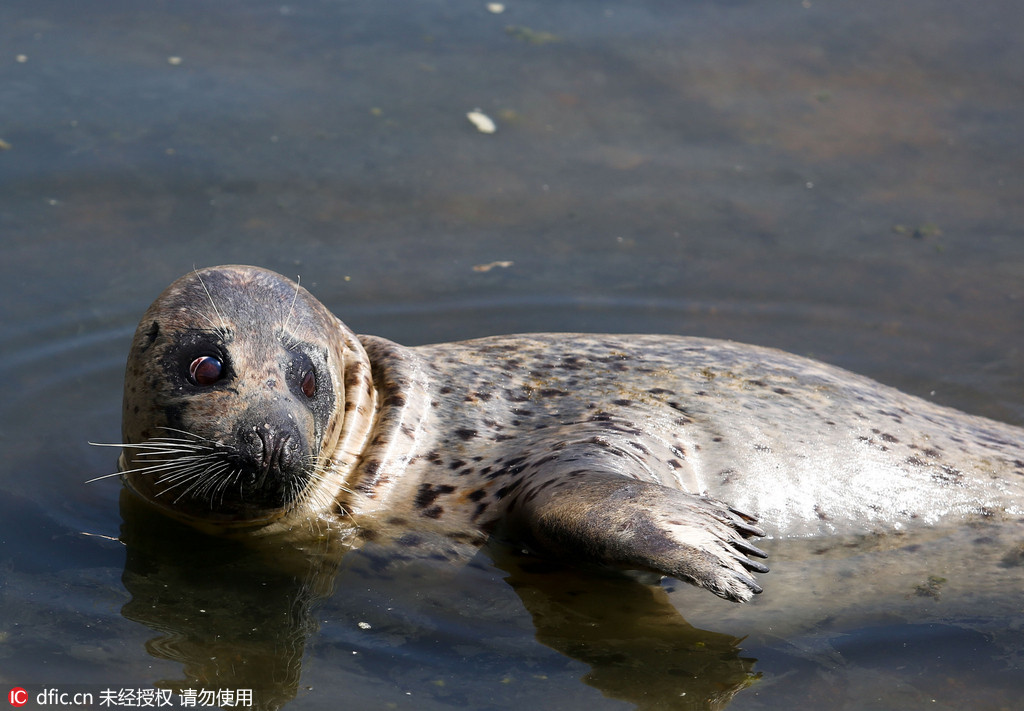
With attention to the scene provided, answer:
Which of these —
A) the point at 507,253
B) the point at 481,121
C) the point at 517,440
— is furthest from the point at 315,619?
the point at 481,121

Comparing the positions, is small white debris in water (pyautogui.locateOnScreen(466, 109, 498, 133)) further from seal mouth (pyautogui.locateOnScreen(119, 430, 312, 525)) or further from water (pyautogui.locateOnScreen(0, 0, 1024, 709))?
seal mouth (pyautogui.locateOnScreen(119, 430, 312, 525))

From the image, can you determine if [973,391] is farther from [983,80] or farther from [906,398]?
[983,80]

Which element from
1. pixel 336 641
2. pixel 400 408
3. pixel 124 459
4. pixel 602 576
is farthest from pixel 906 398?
pixel 124 459

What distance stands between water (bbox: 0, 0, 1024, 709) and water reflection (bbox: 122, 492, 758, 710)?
0.02 m

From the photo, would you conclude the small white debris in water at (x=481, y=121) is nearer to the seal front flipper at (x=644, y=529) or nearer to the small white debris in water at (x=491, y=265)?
the small white debris in water at (x=491, y=265)

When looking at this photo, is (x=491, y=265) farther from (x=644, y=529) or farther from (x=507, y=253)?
(x=644, y=529)

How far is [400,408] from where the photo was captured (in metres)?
5.64

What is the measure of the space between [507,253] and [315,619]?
11.5 feet

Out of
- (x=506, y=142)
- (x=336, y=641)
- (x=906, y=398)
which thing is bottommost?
(x=336, y=641)

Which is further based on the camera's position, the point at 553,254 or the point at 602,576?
the point at 553,254

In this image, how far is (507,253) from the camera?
7957mm

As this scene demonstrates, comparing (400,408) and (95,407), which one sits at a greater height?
(400,408)

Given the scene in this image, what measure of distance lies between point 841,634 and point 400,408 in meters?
2.09

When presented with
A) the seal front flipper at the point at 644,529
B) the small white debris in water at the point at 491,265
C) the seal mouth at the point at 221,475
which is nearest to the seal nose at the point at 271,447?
the seal mouth at the point at 221,475
